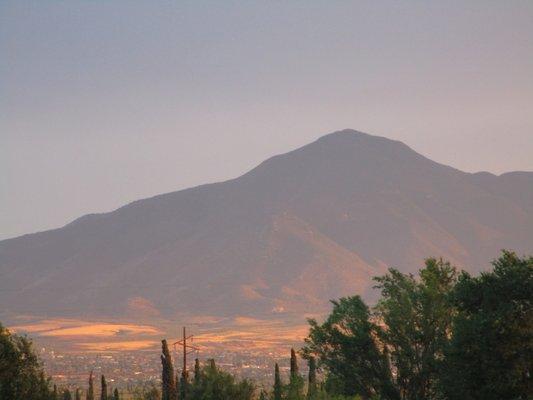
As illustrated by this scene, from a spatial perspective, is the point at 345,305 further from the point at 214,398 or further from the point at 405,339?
the point at 214,398

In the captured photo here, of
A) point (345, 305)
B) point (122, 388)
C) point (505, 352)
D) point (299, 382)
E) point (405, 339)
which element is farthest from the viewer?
point (122, 388)

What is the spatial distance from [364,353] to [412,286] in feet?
17.9

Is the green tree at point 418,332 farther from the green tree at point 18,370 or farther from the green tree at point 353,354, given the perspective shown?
the green tree at point 18,370

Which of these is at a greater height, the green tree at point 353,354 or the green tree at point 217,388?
the green tree at point 353,354

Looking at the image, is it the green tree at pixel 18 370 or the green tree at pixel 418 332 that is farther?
the green tree at pixel 18 370

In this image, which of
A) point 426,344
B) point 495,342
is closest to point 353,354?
point 426,344

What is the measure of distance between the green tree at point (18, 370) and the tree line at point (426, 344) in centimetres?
7

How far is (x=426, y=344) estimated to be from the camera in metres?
61.2

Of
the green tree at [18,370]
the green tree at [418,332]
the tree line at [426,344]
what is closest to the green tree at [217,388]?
the tree line at [426,344]

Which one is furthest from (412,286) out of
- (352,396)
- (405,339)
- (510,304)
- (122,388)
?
(122,388)

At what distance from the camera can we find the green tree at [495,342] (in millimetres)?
49219

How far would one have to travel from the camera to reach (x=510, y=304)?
51.0m

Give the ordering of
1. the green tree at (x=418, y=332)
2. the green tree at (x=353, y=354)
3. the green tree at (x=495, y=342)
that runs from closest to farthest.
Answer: the green tree at (x=495, y=342), the green tree at (x=418, y=332), the green tree at (x=353, y=354)

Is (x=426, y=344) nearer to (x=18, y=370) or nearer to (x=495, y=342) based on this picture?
(x=495, y=342)
